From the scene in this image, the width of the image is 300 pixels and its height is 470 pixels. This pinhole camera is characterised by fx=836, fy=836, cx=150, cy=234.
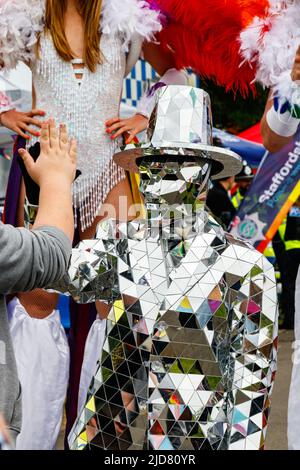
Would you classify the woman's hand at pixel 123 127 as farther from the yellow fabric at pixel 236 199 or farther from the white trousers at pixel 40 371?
the yellow fabric at pixel 236 199

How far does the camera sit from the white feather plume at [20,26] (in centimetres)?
274

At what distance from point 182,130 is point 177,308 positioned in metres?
0.49

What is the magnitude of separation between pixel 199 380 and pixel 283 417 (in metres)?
1.89

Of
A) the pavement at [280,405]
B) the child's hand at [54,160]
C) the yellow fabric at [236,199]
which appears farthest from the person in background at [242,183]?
the child's hand at [54,160]

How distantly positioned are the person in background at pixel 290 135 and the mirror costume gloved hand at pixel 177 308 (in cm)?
29

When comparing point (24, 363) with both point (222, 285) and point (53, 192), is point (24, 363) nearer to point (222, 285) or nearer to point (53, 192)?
point (222, 285)

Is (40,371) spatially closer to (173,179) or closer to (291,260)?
(173,179)

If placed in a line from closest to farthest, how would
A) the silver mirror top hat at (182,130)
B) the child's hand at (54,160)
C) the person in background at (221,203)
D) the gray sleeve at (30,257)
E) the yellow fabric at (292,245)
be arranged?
1. the gray sleeve at (30,257)
2. the child's hand at (54,160)
3. the silver mirror top hat at (182,130)
4. the yellow fabric at (292,245)
5. the person in background at (221,203)

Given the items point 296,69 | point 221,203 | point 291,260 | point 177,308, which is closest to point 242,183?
point 221,203

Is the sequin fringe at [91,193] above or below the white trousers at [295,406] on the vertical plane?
above

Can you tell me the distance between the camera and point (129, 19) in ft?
9.15

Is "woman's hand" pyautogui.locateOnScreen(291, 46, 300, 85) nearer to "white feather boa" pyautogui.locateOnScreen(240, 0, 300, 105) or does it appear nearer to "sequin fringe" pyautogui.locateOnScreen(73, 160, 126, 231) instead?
"white feather boa" pyautogui.locateOnScreen(240, 0, 300, 105)
